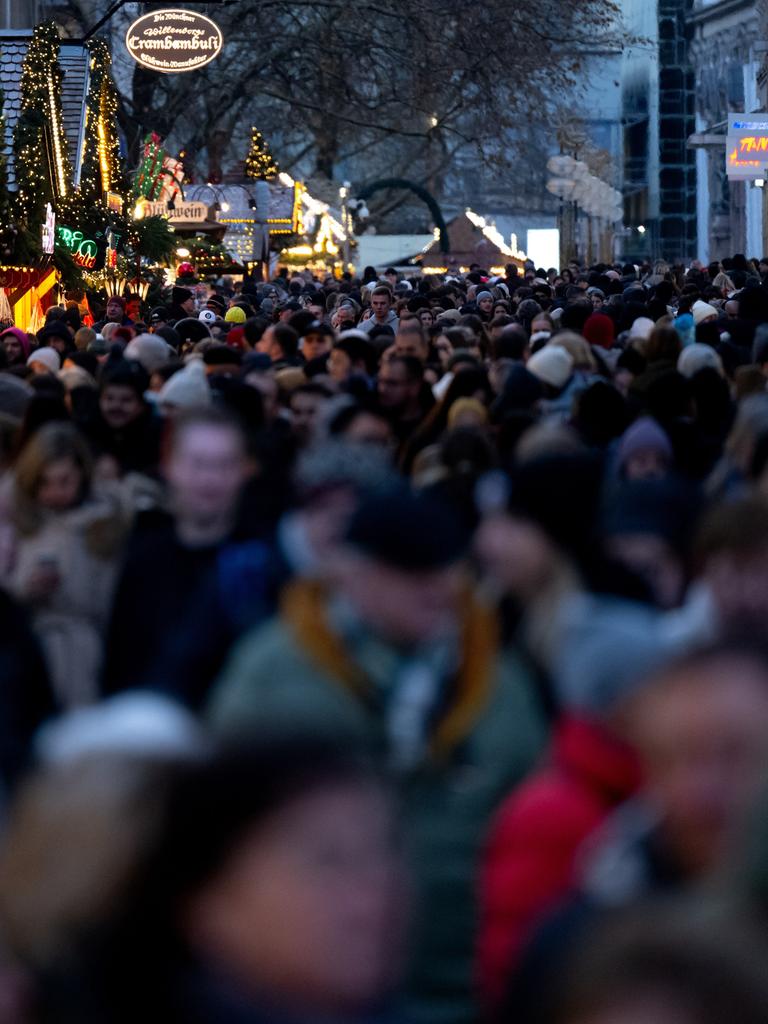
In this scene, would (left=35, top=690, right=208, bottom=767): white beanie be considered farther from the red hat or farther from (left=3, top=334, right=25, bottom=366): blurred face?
the red hat

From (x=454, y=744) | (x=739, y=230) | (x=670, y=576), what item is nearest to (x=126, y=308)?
(x=670, y=576)

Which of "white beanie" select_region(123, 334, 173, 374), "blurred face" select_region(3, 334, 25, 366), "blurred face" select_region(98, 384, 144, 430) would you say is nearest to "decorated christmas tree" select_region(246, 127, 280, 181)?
"blurred face" select_region(3, 334, 25, 366)

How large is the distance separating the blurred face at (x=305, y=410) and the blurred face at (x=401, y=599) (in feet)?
16.3

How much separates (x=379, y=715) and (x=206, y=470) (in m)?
2.26

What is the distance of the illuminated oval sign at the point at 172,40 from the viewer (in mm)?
26219

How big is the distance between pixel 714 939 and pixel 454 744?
2030mm

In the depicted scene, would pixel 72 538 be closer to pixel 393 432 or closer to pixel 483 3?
pixel 393 432

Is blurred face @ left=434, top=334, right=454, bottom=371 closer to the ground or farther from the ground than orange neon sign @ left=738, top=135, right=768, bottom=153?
closer to the ground

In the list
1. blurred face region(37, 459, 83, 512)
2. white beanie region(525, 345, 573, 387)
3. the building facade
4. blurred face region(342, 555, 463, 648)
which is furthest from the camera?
the building facade

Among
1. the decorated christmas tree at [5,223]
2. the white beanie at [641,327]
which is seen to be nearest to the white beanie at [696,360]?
the white beanie at [641,327]

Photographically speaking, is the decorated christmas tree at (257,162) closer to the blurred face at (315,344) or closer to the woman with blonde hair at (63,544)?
the blurred face at (315,344)

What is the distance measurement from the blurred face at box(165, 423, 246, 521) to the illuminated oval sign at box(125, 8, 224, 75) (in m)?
20.3

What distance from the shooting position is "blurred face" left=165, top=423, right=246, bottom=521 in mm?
6266

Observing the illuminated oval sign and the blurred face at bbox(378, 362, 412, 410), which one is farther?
the illuminated oval sign
